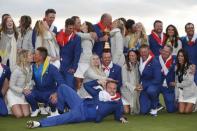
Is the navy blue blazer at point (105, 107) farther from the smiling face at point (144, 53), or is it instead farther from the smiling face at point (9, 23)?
the smiling face at point (9, 23)

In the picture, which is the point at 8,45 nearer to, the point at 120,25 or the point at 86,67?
the point at 86,67

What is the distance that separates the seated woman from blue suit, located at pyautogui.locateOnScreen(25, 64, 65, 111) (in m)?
0.49

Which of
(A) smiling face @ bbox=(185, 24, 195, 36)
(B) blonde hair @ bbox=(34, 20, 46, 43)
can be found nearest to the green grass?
(B) blonde hair @ bbox=(34, 20, 46, 43)

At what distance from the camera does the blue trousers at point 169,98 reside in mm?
8930

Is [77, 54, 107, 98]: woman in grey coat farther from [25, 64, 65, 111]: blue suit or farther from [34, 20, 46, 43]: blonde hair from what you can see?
[34, 20, 46, 43]: blonde hair

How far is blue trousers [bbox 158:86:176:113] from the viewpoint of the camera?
893 cm

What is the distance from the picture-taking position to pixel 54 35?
891 centimetres

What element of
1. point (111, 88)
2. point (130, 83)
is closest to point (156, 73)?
point (130, 83)

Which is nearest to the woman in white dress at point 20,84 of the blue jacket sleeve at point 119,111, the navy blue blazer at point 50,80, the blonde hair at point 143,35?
the navy blue blazer at point 50,80

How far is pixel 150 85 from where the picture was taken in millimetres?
8656

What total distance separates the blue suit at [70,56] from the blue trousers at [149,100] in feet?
4.66

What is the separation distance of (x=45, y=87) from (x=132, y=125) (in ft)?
6.54

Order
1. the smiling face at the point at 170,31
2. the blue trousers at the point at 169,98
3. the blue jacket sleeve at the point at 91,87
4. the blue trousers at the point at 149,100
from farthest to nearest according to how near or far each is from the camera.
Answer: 1. the smiling face at the point at 170,31
2. the blue trousers at the point at 169,98
3. the blue trousers at the point at 149,100
4. the blue jacket sleeve at the point at 91,87

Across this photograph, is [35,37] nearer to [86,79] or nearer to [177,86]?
[86,79]
